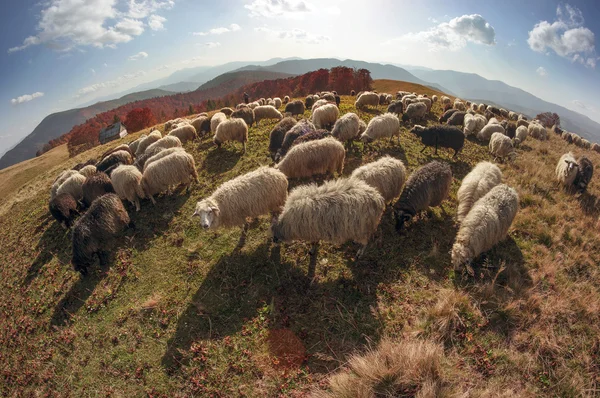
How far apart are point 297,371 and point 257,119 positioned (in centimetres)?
1940

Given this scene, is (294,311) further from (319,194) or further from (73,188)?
(73,188)

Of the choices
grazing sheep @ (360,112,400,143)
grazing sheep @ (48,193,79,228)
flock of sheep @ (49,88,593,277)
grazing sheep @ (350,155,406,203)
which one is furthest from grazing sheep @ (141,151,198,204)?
grazing sheep @ (360,112,400,143)

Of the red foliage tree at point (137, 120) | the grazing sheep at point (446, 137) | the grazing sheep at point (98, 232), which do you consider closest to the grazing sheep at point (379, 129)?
the grazing sheep at point (446, 137)

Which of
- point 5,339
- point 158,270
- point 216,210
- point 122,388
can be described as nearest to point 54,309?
point 5,339

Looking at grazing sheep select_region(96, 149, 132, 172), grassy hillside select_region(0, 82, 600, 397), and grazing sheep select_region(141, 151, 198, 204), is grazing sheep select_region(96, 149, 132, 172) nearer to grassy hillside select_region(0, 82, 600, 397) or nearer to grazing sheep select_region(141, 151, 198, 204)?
grazing sheep select_region(141, 151, 198, 204)

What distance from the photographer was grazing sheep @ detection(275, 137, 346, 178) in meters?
10.8

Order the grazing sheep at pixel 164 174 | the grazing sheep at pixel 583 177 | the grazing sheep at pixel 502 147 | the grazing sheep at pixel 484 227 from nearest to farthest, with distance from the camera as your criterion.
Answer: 1. the grazing sheep at pixel 484 227
2. the grazing sheep at pixel 583 177
3. the grazing sheep at pixel 164 174
4. the grazing sheep at pixel 502 147

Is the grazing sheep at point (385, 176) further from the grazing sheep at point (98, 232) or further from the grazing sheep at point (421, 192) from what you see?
the grazing sheep at point (98, 232)

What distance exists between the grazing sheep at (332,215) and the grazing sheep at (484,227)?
2.25 metres

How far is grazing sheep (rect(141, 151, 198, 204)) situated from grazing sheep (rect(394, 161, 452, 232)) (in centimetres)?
948

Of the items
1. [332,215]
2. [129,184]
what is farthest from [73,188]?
[332,215]

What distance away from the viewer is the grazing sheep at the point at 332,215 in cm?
693

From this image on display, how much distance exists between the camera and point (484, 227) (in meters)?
6.86

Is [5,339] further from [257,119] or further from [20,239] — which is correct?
[257,119]
